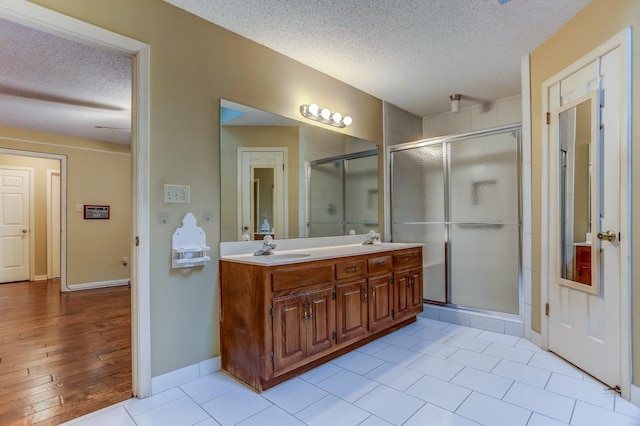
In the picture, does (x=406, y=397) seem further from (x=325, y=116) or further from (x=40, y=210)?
(x=40, y=210)

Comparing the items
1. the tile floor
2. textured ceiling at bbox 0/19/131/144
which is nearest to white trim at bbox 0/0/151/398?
the tile floor

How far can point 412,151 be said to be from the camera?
12.0ft

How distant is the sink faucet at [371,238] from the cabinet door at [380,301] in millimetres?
594

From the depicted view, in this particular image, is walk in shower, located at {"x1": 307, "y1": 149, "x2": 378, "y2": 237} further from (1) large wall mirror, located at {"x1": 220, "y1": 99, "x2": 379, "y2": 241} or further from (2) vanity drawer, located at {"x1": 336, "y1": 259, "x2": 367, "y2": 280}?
(2) vanity drawer, located at {"x1": 336, "y1": 259, "x2": 367, "y2": 280}

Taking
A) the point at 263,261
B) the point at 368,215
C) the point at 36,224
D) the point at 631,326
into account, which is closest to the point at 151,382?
the point at 263,261

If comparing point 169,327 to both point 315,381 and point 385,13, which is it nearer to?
point 315,381

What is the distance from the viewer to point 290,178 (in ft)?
9.14

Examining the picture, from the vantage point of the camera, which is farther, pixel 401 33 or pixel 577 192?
pixel 401 33

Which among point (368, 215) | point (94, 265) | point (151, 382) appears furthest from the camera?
point (94, 265)

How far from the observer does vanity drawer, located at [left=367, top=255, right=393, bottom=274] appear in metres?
2.61

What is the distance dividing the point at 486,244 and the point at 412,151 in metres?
1.26

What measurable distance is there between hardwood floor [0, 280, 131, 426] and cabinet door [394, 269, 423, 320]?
2106 millimetres

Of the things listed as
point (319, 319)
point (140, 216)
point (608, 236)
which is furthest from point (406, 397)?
point (140, 216)

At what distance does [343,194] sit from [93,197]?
4235 mm
